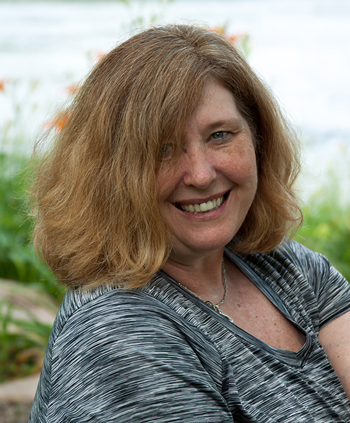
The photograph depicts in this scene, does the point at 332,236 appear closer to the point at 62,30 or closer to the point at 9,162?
the point at 9,162

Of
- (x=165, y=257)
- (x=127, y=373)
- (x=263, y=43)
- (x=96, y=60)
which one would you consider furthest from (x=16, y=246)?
(x=263, y=43)

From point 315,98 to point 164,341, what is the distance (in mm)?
6171

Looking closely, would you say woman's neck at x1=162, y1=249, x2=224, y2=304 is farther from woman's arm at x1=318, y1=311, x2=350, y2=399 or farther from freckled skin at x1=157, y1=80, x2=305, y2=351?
woman's arm at x1=318, y1=311, x2=350, y2=399

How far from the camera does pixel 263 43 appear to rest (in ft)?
25.5

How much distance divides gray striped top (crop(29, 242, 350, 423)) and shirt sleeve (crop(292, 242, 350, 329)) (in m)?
0.18

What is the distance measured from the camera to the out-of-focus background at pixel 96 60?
10.7 ft

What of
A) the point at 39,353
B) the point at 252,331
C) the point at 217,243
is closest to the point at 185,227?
the point at 217,243

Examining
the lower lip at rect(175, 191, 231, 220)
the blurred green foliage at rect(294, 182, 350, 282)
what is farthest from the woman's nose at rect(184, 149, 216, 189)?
the blurred green foliage at rect(294, 182, 350, 282)

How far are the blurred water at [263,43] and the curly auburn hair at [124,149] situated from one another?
402cm

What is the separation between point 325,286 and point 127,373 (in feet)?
3.34

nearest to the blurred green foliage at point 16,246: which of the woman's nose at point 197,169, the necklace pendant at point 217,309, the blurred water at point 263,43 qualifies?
the blurred water at point 263,43

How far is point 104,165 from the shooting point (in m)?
1.53

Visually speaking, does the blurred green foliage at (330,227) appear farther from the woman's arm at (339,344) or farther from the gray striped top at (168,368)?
the gray striped top at (168,368)

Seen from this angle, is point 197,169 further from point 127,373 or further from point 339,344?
point 339,344
